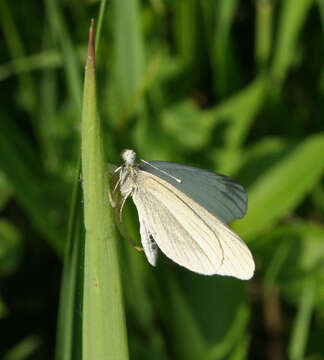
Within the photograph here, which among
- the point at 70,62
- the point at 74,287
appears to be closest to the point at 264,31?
the point at 70,62

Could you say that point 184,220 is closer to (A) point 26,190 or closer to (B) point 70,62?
(A) point 26,190

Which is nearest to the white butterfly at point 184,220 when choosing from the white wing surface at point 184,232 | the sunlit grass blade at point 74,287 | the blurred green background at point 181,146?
the white wing surface at point 184,232

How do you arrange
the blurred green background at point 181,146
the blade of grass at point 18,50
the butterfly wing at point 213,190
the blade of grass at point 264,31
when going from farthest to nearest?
the blade of grass at point 264,31
the blade of grass at point 18,50
the blurred green background at point 181,146
the butterfly wing at point 213,190

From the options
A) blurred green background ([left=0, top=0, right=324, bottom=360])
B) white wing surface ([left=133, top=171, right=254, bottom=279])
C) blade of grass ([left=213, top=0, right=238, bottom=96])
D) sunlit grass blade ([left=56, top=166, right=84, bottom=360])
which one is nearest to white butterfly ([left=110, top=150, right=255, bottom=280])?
white wing surface ([left=133, top=171, right=254, bottom=279])

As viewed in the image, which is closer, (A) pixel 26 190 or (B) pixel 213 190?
(B) pixel 213 190

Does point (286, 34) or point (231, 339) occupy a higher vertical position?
point (286, 34)

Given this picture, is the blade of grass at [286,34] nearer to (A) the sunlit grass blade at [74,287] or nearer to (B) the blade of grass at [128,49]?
(B) the blade of grass at [128,49]

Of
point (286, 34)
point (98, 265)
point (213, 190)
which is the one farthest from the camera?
point (286, 34)

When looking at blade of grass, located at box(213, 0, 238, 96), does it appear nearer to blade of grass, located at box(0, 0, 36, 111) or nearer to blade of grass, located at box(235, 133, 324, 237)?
blade of grass, located at box(235, 133, 324, 237)

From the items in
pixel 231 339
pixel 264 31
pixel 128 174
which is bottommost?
pixel 231 339
